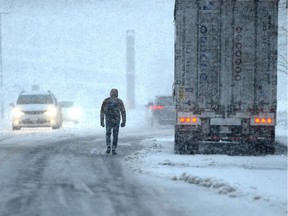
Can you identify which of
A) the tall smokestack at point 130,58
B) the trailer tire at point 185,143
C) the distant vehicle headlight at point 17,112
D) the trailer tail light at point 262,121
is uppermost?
the tall smokestack at point 130,58

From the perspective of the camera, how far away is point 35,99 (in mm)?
23812

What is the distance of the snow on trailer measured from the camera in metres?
12.1

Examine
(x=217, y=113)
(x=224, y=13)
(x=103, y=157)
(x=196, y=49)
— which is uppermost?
(x=224, y=13)

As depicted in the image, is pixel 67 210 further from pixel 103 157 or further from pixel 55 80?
→ pixel 55 80

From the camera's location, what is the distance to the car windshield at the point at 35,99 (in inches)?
927

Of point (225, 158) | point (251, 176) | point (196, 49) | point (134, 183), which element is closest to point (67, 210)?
point (134, 183)

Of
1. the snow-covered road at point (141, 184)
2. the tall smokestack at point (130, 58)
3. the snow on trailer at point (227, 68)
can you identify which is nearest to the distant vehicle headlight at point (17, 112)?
the snow-covered road at point (141, 184)

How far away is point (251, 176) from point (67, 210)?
3.38 metres

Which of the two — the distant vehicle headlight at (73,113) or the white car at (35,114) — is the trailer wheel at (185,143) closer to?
the white car at (35,114)

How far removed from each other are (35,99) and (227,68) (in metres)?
13.3

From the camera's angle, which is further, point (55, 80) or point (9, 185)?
point (55, 80)

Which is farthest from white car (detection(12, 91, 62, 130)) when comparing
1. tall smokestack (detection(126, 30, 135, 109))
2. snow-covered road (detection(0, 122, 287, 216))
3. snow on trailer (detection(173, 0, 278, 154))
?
tall smokestack (detection(126, 30, 135, 109))

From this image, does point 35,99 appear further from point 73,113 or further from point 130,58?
point 130,58

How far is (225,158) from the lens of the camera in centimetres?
1158
